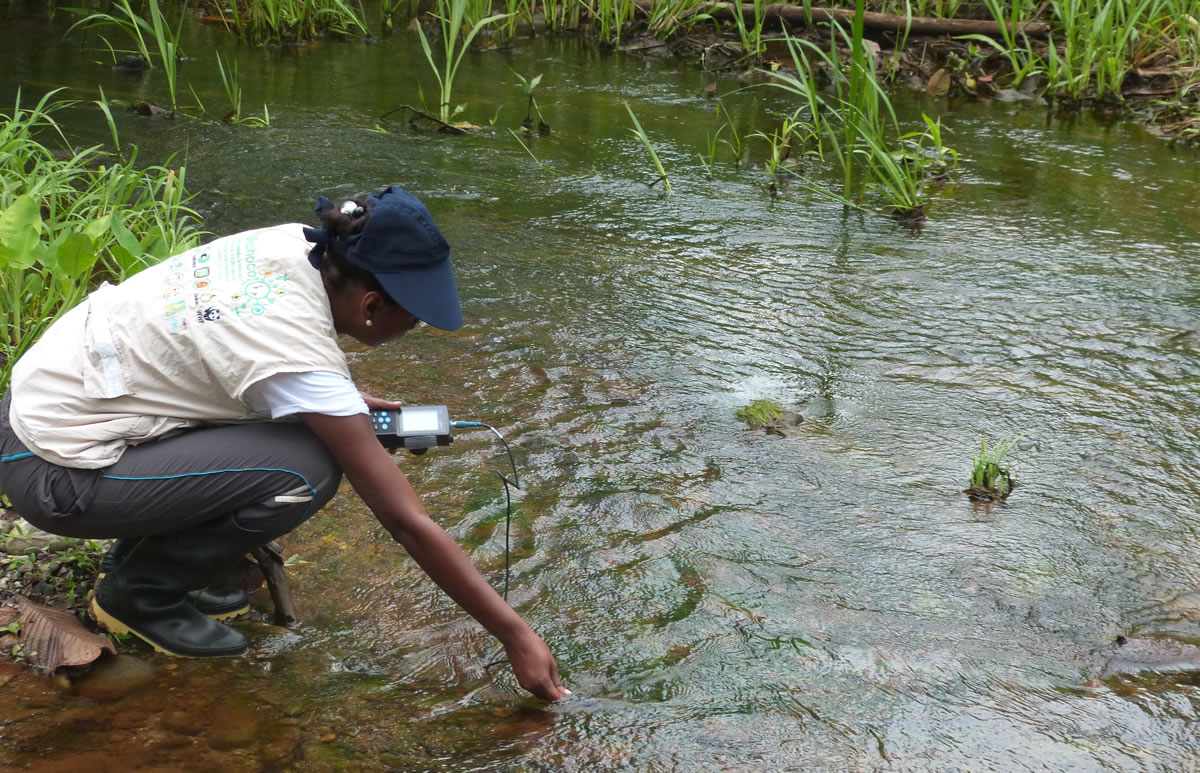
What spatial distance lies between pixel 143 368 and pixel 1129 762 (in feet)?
6.02

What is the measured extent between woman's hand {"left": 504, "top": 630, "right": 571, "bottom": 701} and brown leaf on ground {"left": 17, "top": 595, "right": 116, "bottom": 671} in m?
0.79

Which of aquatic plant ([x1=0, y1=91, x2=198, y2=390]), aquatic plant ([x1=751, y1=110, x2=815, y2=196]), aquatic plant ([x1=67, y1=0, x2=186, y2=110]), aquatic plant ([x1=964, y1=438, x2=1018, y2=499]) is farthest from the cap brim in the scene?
aquatic plant ([x1=67, y1=0, x2=186, y2=110])

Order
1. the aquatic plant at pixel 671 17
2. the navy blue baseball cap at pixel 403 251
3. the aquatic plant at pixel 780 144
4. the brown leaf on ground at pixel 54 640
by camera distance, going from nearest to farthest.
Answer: the navy blue baseball cap at pixel 403 251, the brown leaf on ground at pixel 54 640, the aquatic plant at pixel 780 144, the aquatic plant at pixel 671 17

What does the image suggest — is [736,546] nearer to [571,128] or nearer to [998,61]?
[571,128]

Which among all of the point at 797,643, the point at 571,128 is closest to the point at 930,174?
the point at 571,128

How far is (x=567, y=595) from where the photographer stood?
232cm

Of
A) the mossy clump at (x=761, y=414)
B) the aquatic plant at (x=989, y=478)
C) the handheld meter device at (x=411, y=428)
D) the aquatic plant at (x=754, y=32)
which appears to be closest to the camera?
the handheld meter device at (x=411, y=428)

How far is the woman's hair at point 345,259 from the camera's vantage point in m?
1.81

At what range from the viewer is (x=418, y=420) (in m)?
2.17

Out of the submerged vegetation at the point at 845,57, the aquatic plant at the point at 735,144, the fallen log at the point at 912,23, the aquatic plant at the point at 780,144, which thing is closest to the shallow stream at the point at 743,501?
the aquatic plant at the point at 780,144

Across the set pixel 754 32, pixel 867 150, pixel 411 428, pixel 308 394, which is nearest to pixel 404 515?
pixel 308 394

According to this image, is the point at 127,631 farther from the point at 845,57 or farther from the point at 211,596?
the point at 845,57

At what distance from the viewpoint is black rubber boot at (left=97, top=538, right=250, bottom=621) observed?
2.17 meters

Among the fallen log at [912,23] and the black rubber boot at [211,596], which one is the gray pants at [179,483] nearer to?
the black rubber boot at [211,596]
